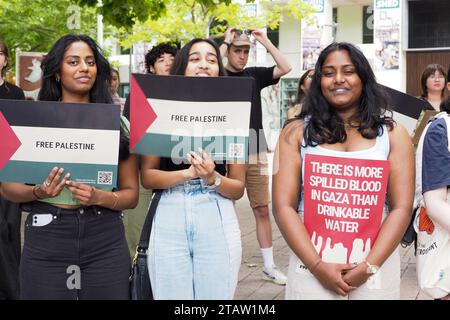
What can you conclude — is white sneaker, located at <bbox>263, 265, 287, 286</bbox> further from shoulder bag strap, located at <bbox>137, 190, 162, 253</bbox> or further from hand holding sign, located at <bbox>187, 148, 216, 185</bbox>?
hand holding sign, located at <bbox>187, 148, 216, 185</bbox>

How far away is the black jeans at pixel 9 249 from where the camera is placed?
4.83m

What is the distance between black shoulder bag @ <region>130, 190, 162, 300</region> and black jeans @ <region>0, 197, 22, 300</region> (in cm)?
194

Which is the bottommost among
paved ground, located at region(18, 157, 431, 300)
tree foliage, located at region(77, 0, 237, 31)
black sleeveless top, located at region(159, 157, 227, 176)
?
paved ground, located at region(18, 157, 431, 300)

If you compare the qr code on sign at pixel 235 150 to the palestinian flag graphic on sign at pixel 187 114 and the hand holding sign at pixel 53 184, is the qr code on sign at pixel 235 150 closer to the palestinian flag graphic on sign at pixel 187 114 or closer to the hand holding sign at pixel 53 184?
the palestinian flag graphic on sign at pixel 187 114

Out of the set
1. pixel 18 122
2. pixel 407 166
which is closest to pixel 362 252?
pixel 407 166

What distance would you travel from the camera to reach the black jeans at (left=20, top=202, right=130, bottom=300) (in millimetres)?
2982

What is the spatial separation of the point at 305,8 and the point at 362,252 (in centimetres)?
1989

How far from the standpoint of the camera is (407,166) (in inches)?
118

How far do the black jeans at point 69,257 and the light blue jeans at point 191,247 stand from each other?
20 cm

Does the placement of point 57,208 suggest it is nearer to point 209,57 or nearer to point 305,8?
point 209,57

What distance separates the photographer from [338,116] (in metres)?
3.10

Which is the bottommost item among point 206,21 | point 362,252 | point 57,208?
point 362,252

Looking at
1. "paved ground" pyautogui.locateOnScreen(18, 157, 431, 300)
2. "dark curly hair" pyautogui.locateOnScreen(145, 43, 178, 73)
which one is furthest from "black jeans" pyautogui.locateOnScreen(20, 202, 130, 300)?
"dark curly hair" pyautogui.locateOnScreen(145, 43, 178, 73)

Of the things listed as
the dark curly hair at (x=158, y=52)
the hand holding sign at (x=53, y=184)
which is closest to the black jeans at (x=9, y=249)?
the dark curly hair at (x=158, y=52)
